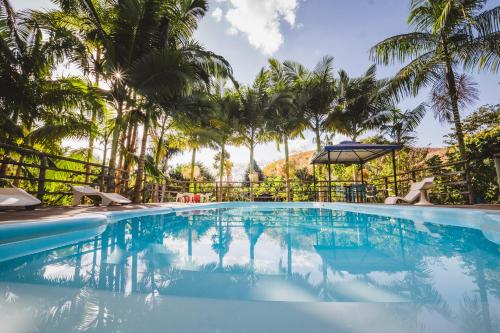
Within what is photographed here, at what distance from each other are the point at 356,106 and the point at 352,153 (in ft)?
16.0

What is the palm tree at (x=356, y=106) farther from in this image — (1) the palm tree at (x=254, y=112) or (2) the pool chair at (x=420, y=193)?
(2) the pool chair at (x=420, y=193)

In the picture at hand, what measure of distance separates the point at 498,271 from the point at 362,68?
14143 mm

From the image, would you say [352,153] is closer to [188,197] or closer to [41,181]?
[188,197]

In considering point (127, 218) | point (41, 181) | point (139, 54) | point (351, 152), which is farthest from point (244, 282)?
point (351, 152)

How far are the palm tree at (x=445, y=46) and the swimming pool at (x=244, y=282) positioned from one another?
6052 millimetres

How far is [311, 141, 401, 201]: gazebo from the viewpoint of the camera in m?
7.80

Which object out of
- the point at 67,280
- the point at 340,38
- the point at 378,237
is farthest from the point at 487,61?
the point at 67,280

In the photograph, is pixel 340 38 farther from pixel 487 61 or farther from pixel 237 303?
pixel 237 303

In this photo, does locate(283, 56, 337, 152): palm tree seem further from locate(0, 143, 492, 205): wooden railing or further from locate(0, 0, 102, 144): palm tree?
locate(0, 0, 102, 144): palm tree

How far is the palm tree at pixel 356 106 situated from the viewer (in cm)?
1278

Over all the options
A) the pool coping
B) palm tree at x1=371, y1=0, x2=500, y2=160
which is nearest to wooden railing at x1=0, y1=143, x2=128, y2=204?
the pool coping

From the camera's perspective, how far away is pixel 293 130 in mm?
14227

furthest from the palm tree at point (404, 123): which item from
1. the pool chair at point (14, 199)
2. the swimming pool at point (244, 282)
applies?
the pool chair at point (14, 199)

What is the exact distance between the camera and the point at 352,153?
9375mm
